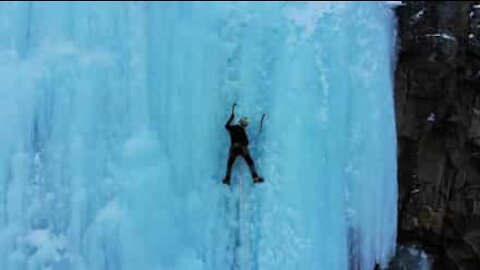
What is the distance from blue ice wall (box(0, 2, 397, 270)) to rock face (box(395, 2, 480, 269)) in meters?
0.20

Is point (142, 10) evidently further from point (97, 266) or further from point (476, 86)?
point (476, 86)

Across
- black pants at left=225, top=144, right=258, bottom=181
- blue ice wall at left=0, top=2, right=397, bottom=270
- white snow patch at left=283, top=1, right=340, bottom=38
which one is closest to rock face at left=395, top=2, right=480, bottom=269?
blue ice wall at left=0, top=2, right=397, bottom=270

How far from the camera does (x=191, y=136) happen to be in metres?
7.96

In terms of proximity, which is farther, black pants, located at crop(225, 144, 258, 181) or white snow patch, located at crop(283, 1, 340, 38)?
white snow patch, located at crop(283, 1, 340, 38)

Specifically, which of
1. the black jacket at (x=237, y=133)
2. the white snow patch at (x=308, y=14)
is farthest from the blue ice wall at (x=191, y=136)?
the black jacket at (x=237, y=133)

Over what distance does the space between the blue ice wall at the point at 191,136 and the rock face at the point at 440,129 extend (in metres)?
0.20

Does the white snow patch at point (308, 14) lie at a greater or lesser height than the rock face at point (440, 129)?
greater

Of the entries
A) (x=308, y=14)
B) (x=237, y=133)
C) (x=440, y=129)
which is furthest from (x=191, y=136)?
(x=440, y=129)

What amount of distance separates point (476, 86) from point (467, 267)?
1706 millimetres

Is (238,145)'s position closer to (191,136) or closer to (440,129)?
(191,136)

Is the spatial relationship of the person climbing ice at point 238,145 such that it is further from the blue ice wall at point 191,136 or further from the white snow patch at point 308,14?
the white snow patch at point 308,14

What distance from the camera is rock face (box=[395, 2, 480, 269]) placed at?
830cm

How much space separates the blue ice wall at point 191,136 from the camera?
25.1ft

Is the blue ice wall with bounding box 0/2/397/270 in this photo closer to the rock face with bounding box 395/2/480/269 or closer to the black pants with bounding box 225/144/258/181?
the black pants with bounding box 225/144/258/181
